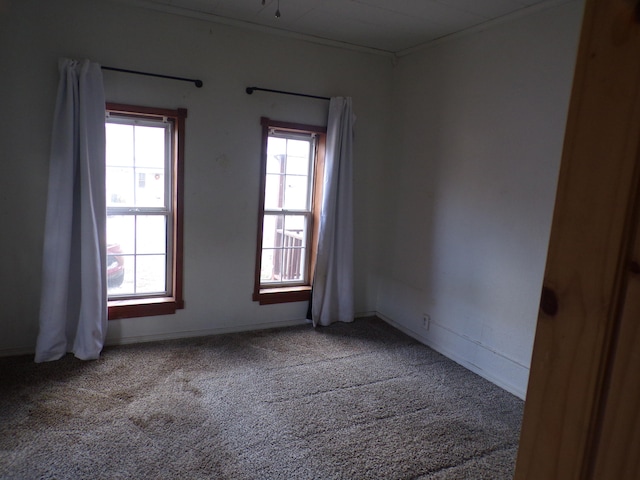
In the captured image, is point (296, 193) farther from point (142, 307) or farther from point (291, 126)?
point (142, 307)

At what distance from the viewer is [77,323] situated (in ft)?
10.6

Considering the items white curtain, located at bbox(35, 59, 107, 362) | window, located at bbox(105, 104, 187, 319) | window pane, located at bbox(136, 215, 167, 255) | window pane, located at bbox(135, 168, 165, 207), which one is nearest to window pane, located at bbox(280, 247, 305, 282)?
window, located at bbox(105, 104, 187, 319)

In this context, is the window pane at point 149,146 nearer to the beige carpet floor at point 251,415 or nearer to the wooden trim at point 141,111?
the wooden trim at point 141,111

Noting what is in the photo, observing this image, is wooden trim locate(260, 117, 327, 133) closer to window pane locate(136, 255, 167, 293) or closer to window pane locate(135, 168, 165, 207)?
window pane locate(135, 168, 165, 207)

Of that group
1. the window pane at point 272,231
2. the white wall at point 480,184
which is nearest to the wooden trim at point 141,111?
the window pane at point 272,231

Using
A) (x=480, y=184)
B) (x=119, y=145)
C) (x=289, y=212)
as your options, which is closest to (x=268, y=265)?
(x=289, y=212)

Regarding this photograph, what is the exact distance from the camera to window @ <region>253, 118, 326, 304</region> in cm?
390

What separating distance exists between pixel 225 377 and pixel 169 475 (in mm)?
998

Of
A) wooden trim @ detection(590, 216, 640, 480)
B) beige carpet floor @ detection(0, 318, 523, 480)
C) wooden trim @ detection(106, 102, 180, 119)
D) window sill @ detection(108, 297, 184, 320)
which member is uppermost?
wooden trim @ detection(106, 102, 180, 119)

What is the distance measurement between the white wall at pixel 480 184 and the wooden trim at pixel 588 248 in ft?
8.31

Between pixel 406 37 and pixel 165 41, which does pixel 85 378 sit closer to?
pixel 165 41

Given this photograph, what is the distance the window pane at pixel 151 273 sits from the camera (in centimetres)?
358

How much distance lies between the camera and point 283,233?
13.5ft

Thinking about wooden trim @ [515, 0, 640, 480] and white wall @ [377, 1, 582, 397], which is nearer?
wooden trim @ [515, 0, 640, 480]
